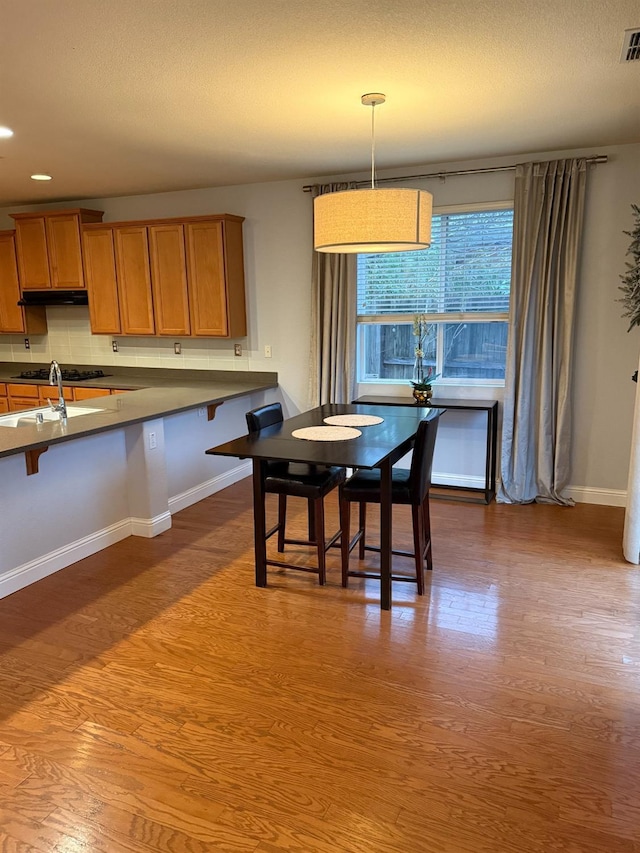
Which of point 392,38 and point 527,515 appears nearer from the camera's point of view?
point 392,38

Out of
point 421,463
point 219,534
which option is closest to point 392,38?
point 421,463

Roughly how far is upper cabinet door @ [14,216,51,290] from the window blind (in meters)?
2.99

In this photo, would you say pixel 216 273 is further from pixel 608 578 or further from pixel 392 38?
pixel 608 578

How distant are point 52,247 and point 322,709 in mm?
4895

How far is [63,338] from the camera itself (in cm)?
598

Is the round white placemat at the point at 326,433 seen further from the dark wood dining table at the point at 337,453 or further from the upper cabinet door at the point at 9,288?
the upper cabinet door at the point at 9,288

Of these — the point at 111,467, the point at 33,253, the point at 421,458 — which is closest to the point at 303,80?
the point at 421,458

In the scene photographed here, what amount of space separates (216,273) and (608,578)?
3.60 meters

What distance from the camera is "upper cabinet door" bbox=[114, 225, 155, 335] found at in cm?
509

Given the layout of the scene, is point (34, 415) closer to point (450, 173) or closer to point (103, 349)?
point (103, 349)

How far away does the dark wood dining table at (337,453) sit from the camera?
2680 mm

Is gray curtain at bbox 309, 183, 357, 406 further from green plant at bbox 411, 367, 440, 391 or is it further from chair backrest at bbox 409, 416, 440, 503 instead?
chair backrest at bbox 409, 416, 440, 503

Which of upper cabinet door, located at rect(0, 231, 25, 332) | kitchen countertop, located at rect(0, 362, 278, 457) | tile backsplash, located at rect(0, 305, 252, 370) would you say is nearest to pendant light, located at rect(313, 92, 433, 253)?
kitchen countertop, located at rect(0, 362, 278, 457)

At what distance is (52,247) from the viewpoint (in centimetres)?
543
